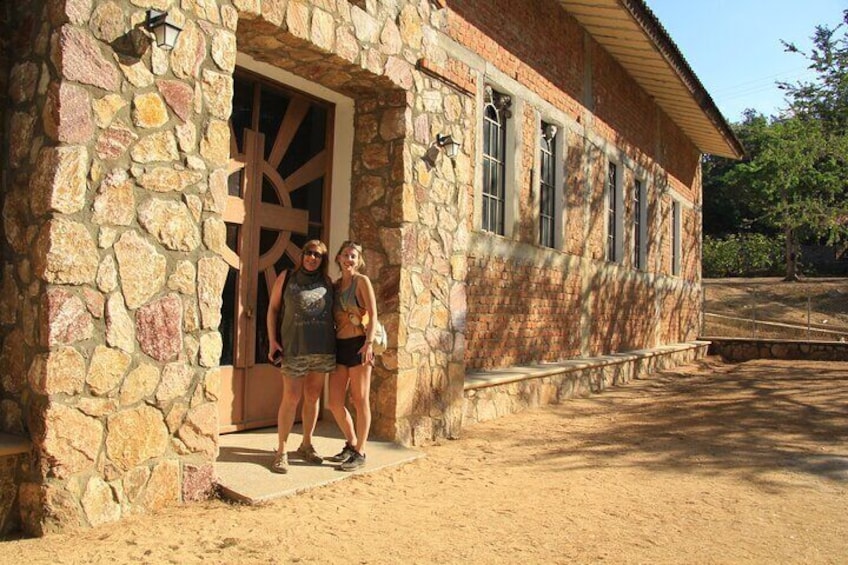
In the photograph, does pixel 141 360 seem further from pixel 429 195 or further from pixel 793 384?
pixel 793 384

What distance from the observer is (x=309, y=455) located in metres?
5.16

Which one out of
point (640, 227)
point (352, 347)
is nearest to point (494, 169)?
point (352, 347)

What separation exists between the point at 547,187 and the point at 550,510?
252 inches

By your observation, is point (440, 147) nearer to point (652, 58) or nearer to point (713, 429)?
point (713, 429)

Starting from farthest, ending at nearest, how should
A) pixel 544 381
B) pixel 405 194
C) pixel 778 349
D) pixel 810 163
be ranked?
pixel 778 349, pixel 810 163, pixel 544 381, pixel 405 194

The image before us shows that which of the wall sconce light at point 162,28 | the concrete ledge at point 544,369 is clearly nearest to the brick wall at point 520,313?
the concrete ledge at point 544,369

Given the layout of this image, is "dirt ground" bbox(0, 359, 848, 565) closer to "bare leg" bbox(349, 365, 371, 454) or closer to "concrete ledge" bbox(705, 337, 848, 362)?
"bare leg" bbox(349, 365, 371, 454)

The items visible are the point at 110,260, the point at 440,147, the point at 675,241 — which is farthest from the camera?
the point at 675,241

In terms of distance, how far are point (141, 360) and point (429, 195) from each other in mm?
3144

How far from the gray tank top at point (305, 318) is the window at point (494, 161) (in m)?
4.04

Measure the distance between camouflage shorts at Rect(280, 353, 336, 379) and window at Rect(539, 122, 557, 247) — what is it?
5788mm

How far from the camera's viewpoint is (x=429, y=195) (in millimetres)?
6359

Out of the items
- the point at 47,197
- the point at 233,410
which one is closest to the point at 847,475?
the point at 233,410

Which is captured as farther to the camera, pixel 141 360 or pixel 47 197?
pixel 141 360
